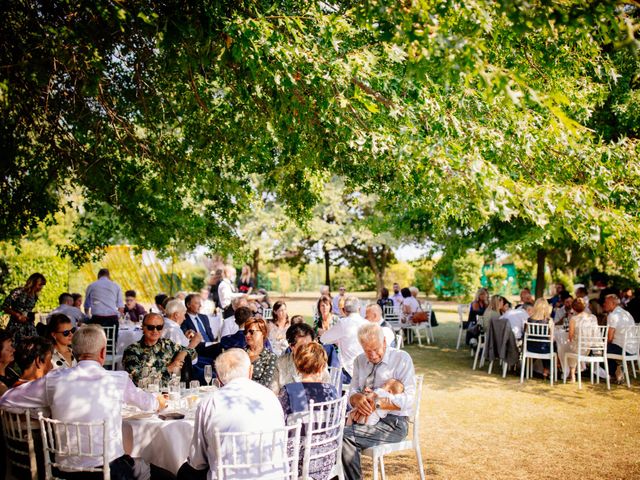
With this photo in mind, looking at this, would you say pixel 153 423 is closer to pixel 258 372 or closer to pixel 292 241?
pixel 258 372

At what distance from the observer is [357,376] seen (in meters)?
5.61

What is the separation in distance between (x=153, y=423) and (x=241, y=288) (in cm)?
1397

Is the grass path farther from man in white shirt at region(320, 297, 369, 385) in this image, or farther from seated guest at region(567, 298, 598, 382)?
man in white shirt at region(320, 297, 369, 385)

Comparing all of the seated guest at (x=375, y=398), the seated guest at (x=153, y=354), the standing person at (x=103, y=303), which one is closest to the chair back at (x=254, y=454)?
the seated guest at (x=375, y=398)

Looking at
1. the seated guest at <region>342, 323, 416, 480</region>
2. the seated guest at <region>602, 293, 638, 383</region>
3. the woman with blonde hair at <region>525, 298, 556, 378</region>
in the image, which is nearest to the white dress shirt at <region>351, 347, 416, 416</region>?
the seated guest at <region>342, 323, 416, 480</region>

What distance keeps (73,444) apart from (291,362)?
2.54 m

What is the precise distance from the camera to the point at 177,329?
779cm

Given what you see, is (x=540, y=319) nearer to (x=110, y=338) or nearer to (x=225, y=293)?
(x=225, y=293)

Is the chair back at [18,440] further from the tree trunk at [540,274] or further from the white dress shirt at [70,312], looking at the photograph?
the tree trunk at [540,274]

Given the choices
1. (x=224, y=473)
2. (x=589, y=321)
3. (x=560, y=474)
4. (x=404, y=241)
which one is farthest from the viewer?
(x=404, y=241)

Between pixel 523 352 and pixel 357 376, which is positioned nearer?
pixel 357 376

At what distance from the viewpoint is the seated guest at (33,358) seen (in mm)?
4527

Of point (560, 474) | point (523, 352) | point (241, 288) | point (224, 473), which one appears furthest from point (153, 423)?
point (241, 288)

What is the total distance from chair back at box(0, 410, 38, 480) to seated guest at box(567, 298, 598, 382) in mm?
9287
